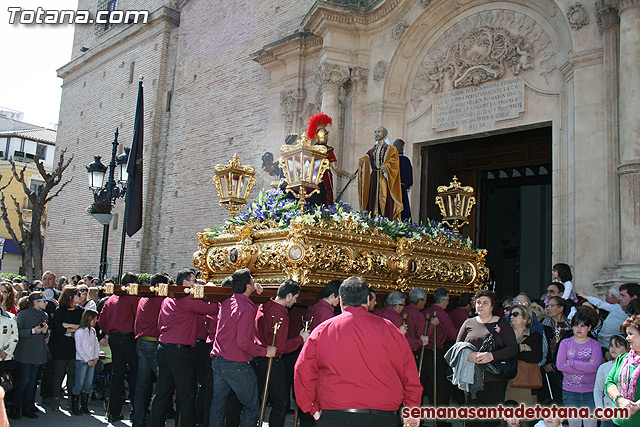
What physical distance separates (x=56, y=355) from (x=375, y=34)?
9.33 metres

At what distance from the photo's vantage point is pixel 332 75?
1324 centimetres

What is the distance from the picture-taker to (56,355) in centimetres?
824

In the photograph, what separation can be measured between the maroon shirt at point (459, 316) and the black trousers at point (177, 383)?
340 centimetres

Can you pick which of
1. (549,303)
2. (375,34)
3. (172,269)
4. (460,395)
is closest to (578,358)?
(549,303)

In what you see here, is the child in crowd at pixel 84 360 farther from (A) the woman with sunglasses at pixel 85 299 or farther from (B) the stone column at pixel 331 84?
(B) the stone column at pixel 331 84

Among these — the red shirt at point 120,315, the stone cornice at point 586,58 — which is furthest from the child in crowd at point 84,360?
the stone cornice at point 586,58

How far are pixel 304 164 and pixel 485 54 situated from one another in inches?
276

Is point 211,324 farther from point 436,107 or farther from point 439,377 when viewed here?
point 436,107

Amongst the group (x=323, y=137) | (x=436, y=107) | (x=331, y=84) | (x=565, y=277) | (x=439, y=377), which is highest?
(x=331, y=84)

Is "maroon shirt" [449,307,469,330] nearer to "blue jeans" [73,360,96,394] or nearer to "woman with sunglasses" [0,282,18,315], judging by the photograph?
"blue jeans" [73,360,96,394]

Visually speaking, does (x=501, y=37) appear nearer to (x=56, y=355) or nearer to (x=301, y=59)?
(x=301, y=59)

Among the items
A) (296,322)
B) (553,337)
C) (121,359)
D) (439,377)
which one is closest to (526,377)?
(553,337)

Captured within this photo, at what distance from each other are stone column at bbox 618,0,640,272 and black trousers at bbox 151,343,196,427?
6217 millimetres

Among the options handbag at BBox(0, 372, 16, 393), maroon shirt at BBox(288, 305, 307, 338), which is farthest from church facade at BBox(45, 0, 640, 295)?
handbag at BBox(0, 372, 16, 393)
